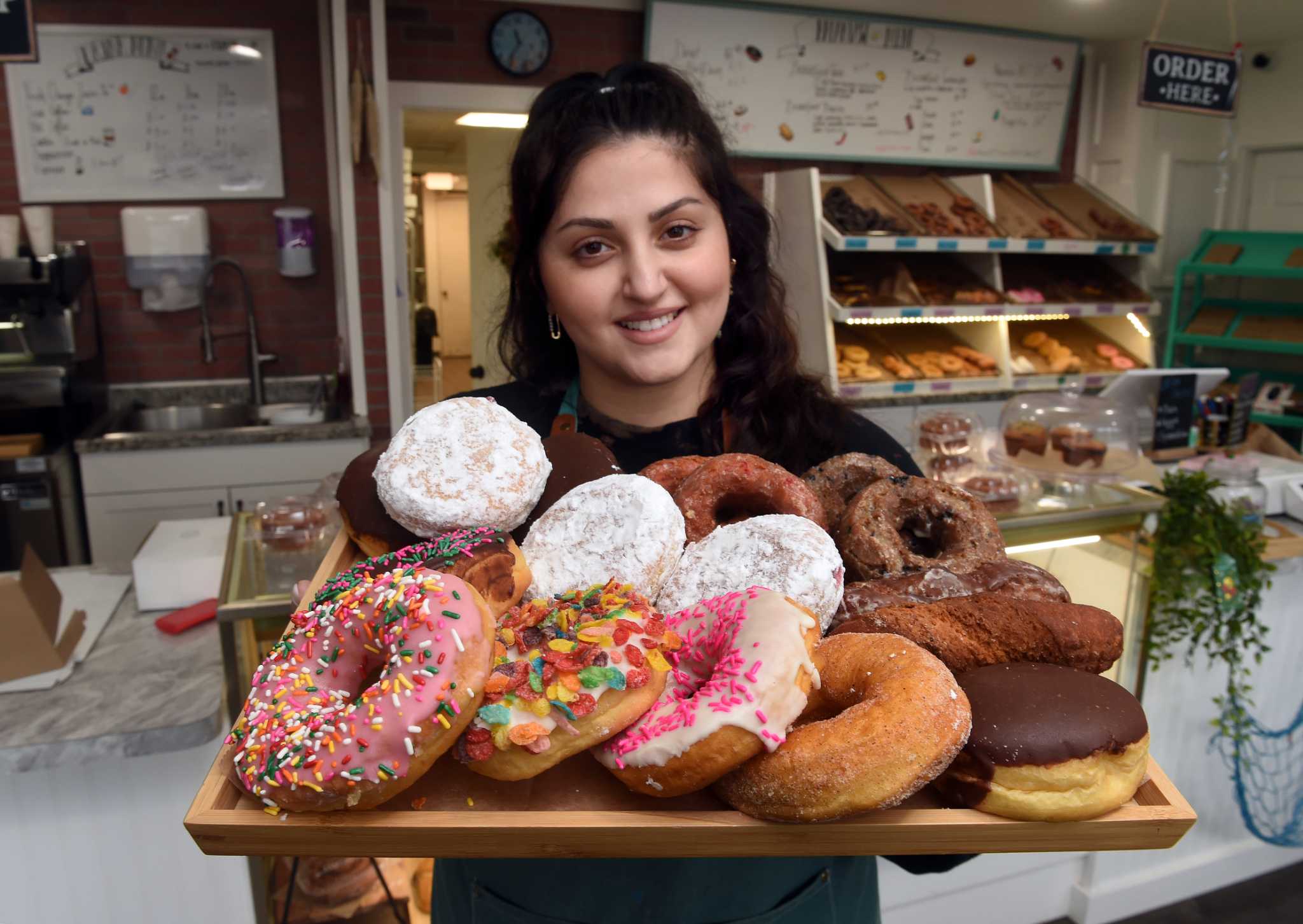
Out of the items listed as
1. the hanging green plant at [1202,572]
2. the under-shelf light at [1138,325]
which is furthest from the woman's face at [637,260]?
the under-shelf light at [1138,325]

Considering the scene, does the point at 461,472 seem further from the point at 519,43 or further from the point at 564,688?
the point at 519,43

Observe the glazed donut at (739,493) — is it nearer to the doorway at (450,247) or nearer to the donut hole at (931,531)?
the donut hole at (931,531)

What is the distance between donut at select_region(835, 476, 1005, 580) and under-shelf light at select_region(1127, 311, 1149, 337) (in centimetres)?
520

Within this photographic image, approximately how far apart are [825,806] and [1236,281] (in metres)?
6.83

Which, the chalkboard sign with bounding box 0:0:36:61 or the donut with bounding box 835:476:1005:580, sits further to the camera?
the chalkboard sign with bounding box 0:0:36:61

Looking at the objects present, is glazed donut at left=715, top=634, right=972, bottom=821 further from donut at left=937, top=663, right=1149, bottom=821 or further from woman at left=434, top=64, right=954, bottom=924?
woman at left=434, top=64, right=954, bottom=924

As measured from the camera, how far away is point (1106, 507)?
96.4 inches

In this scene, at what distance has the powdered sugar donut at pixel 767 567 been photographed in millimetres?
1050

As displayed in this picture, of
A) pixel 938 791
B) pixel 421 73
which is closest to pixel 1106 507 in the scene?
pixel 938 791

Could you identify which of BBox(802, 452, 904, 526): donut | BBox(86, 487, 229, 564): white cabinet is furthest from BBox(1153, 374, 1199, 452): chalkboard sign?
BBox(86, 487, 229, 564): white cabinet

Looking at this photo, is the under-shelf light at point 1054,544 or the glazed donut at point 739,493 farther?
the under-shelf light at point 1054,544

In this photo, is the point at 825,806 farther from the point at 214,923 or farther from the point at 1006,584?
the point at 214,923

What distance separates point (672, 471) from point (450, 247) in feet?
29.8

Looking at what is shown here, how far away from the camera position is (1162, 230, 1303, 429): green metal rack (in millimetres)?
5383
